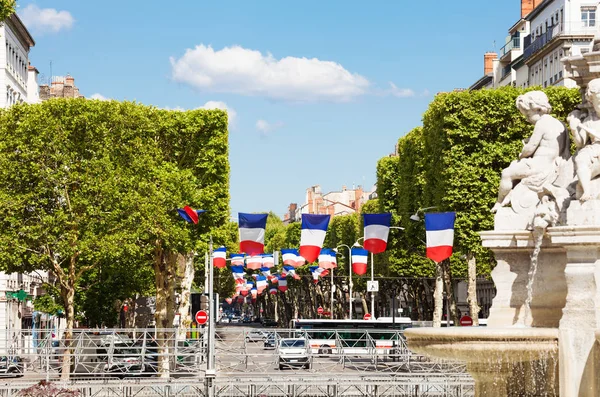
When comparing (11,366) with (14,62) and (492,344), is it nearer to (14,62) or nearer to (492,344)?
(492,344)

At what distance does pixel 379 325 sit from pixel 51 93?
61.7 meters

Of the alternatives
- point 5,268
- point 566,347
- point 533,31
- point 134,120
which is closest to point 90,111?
point 134,120

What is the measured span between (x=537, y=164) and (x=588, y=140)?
2.96ft

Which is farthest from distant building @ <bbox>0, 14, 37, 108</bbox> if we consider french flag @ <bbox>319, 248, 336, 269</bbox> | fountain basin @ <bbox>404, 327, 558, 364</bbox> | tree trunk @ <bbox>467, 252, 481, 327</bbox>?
fountain basin @ <bbox>404, 327, 558, 364</bbox>

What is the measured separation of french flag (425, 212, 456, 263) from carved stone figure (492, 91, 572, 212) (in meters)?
21.8

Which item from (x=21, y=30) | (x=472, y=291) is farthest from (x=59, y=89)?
(x=472, y=291)

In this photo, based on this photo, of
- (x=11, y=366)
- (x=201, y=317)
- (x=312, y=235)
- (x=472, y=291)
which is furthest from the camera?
(x=472, y=291)

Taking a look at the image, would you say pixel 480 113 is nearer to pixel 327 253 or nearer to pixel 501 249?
pixel 327 253

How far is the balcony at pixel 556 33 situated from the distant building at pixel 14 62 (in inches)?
1546

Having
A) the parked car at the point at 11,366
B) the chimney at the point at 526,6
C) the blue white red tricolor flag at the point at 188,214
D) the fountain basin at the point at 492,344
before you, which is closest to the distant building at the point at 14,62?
the blue white red tricolor flag at the point at 188,214

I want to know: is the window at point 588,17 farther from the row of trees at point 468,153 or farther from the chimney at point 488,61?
the chimney at point 488,61

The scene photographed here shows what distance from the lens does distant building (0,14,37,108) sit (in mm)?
84062

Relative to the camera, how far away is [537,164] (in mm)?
19406

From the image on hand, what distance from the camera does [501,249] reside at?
19047mm
